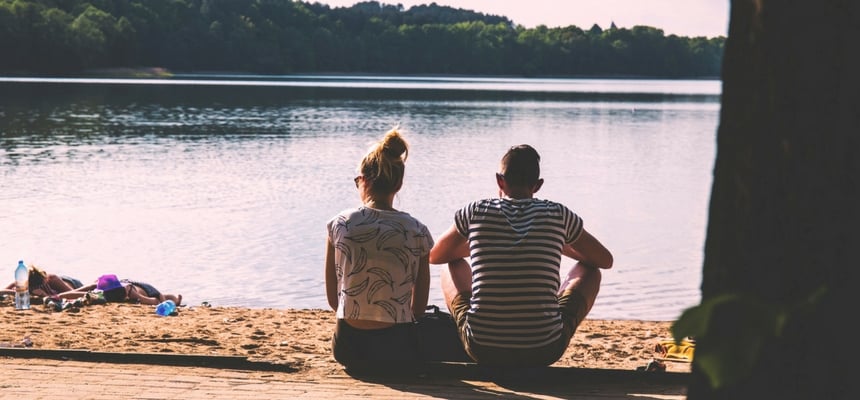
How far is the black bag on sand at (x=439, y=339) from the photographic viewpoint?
188 inches

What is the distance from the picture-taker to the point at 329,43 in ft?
435

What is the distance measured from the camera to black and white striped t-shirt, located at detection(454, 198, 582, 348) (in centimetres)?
426

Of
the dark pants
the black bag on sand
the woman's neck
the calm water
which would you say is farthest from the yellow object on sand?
the calm water

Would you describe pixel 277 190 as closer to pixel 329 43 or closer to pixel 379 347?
pixel 379 347

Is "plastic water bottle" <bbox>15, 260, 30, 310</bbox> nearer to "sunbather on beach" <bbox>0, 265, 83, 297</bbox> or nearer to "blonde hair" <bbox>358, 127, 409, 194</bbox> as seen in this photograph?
"sunbather on beach" <bbox>0, 265, 83, 297</bbox>

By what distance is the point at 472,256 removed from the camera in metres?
4.36

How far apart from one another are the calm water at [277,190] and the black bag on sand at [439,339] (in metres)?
2.11

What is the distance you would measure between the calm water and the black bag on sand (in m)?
2.11

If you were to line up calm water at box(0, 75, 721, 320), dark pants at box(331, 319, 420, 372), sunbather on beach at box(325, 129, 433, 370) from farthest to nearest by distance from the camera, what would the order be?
calm water at box(0, 75, 721, 320) → dark pants at box(331, 319, 420, 372) → sunbather on beach at box(325, 129, 433, 370)

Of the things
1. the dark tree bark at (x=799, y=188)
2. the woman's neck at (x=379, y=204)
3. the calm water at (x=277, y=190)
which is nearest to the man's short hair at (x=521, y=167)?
the woman's neck at (x=379, y=204)

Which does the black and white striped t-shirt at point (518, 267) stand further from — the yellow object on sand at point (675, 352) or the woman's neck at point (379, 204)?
the yellow object on sand at point (675, 352)

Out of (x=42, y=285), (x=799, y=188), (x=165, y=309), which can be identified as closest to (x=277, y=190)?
(x=42, y=285)

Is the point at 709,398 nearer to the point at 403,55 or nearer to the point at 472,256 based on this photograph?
the point at 472,256

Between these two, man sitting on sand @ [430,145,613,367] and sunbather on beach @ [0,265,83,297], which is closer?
man sitting on sand @ [430,145,613,367]
